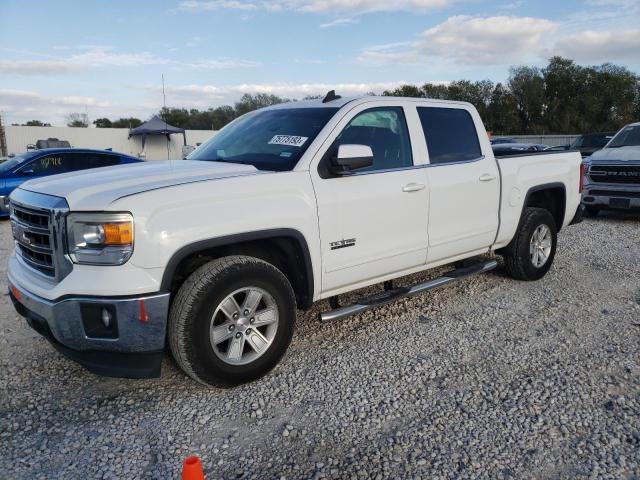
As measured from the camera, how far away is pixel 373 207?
3852 millimetres

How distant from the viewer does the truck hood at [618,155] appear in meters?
→ 9.10

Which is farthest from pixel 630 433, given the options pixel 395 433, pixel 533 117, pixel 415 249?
pixel 533 117

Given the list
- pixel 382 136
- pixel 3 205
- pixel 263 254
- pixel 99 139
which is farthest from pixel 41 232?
pixel 99 139

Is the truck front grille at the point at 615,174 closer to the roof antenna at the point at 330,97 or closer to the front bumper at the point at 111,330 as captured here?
the roof antenna at the point at 330,97

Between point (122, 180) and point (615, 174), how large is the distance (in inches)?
355

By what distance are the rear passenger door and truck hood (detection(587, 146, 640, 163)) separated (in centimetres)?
560

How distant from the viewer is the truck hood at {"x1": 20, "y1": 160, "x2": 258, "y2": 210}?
2.88m

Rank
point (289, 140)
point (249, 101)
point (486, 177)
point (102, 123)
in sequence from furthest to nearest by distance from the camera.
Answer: point (102, 123) → point (249, 101) → point (486, 177) → point (289, 140)

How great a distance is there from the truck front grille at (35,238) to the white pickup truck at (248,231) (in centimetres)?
1

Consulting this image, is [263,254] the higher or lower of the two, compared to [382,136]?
lower

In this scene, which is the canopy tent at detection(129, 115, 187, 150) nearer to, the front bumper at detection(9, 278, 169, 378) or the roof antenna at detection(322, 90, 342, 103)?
the roof antenna at detection(322, 90, 342, 103)

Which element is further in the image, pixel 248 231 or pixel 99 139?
pixel 99 139

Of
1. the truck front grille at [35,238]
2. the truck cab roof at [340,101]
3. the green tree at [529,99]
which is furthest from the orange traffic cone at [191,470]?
the green tree at [529,99]

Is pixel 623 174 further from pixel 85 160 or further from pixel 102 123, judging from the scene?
pixel 102 123
